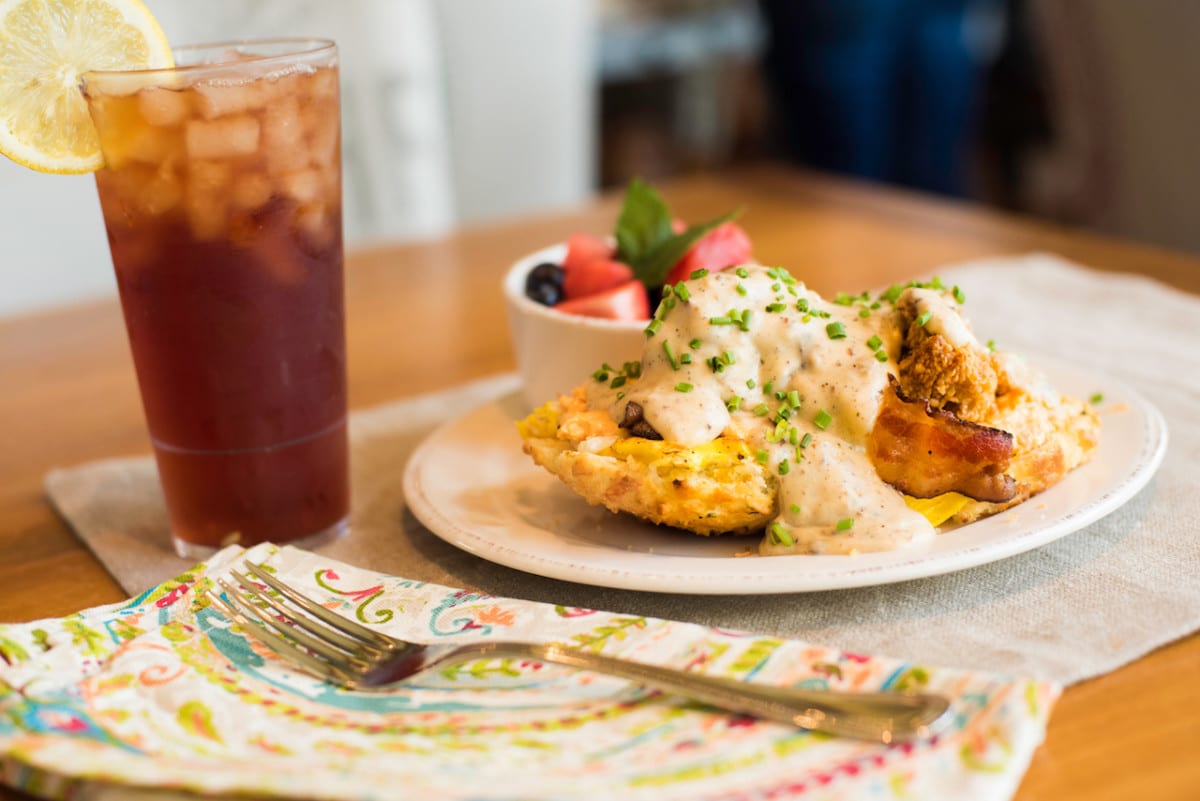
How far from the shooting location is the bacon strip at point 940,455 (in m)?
1.20

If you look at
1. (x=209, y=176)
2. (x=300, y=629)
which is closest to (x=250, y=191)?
(x=209, y=176)

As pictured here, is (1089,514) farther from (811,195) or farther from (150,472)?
(811,195)

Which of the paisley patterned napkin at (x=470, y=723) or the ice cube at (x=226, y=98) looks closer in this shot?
the paisley patterned napkin at (x=470, y=723)

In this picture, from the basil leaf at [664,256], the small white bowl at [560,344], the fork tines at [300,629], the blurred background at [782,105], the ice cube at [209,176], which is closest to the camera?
the fork tines at [300,629]

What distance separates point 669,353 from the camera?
1248 millimetres

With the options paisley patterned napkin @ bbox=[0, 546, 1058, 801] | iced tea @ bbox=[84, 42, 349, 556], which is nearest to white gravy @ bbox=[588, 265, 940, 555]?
paisley patterned napkin @ bbox=[0, 546, 1058, 801]

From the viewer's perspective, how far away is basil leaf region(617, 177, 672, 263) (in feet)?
5.97

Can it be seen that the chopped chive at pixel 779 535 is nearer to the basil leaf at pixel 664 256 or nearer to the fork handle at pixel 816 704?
the fork handle at pixel 816 704

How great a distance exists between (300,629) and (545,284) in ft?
2.59

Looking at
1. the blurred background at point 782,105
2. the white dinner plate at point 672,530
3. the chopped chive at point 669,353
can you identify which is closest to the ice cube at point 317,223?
the white dinner plate at point 672,530

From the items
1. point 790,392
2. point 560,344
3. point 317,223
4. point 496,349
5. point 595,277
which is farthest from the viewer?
point 496,349

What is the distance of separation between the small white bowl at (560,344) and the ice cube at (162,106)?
562mm

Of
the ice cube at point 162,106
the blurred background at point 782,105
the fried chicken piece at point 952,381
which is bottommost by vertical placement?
the blurred background at point 782,105

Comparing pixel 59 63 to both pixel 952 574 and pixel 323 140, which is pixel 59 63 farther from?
pixel 952 574
